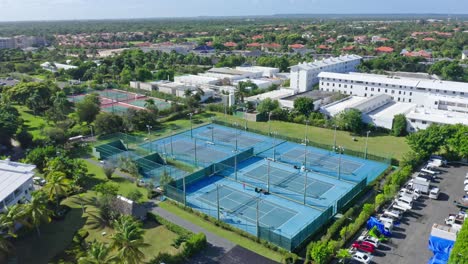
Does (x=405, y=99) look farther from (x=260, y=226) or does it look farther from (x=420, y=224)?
(x=260, y=226)

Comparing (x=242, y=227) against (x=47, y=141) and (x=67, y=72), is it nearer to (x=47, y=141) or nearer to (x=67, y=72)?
(x=47, y=141)

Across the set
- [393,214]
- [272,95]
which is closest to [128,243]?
[393,214]

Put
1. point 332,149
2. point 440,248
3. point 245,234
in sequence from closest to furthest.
Answer: point 440,248, point 245,234, point 332,149

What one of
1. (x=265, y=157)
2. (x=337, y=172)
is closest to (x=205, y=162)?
(x=265, y=157)

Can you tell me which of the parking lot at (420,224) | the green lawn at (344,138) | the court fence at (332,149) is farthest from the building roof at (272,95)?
the parking lot at (420,224)

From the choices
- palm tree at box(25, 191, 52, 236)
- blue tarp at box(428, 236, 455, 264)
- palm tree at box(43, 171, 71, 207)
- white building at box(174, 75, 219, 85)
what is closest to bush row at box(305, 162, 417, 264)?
blue tarp at box(428, 236, 455, 264)

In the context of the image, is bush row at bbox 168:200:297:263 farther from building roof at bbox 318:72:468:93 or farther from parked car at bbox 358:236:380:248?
building roof at bbox 318:72:468:93
